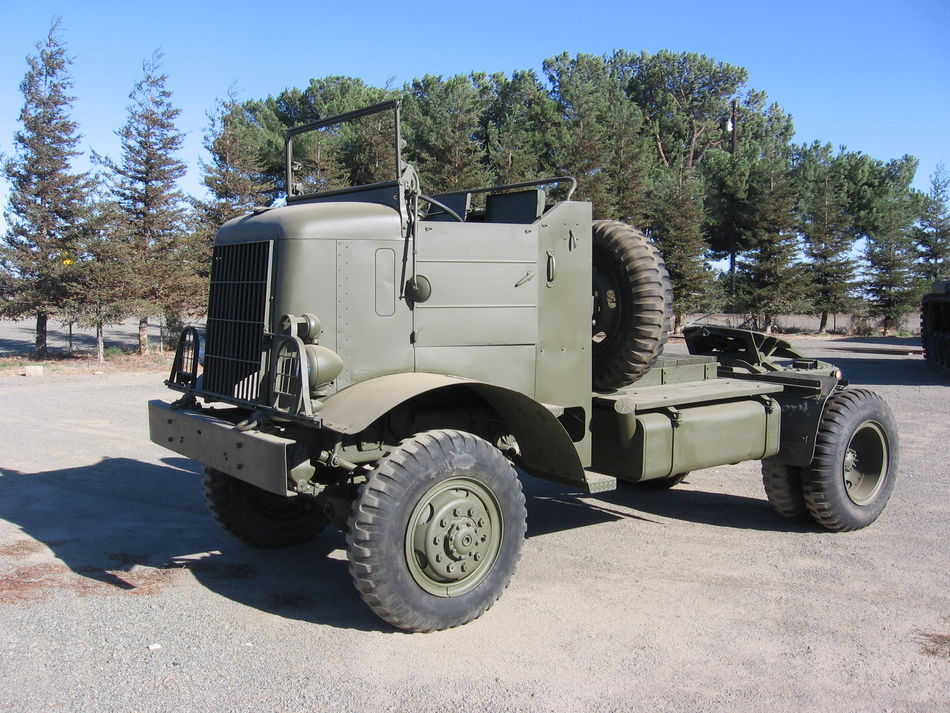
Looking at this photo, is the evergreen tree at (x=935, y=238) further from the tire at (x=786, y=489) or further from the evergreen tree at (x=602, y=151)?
the tire at (x=786, y=489)

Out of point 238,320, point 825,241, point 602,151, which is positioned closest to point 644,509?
point 238,320

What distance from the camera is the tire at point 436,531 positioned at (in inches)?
173

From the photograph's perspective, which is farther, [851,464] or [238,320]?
[851,464]

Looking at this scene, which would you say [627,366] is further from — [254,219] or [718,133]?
[718,133]

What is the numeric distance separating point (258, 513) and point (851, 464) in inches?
182

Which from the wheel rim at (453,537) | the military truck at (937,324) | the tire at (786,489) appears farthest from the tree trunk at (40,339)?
the military truck at (937,324)

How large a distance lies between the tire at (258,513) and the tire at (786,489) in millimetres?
3449

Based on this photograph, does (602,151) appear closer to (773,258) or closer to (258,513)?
(773,258)

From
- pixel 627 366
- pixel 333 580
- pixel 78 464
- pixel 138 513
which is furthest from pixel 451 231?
pixel 78 464

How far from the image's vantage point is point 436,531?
15.1 ft

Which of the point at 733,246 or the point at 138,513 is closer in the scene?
the point at 138,513

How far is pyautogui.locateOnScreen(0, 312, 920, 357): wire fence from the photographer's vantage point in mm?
25784

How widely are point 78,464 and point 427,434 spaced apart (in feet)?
17.7

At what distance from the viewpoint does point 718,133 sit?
49.5 metres
